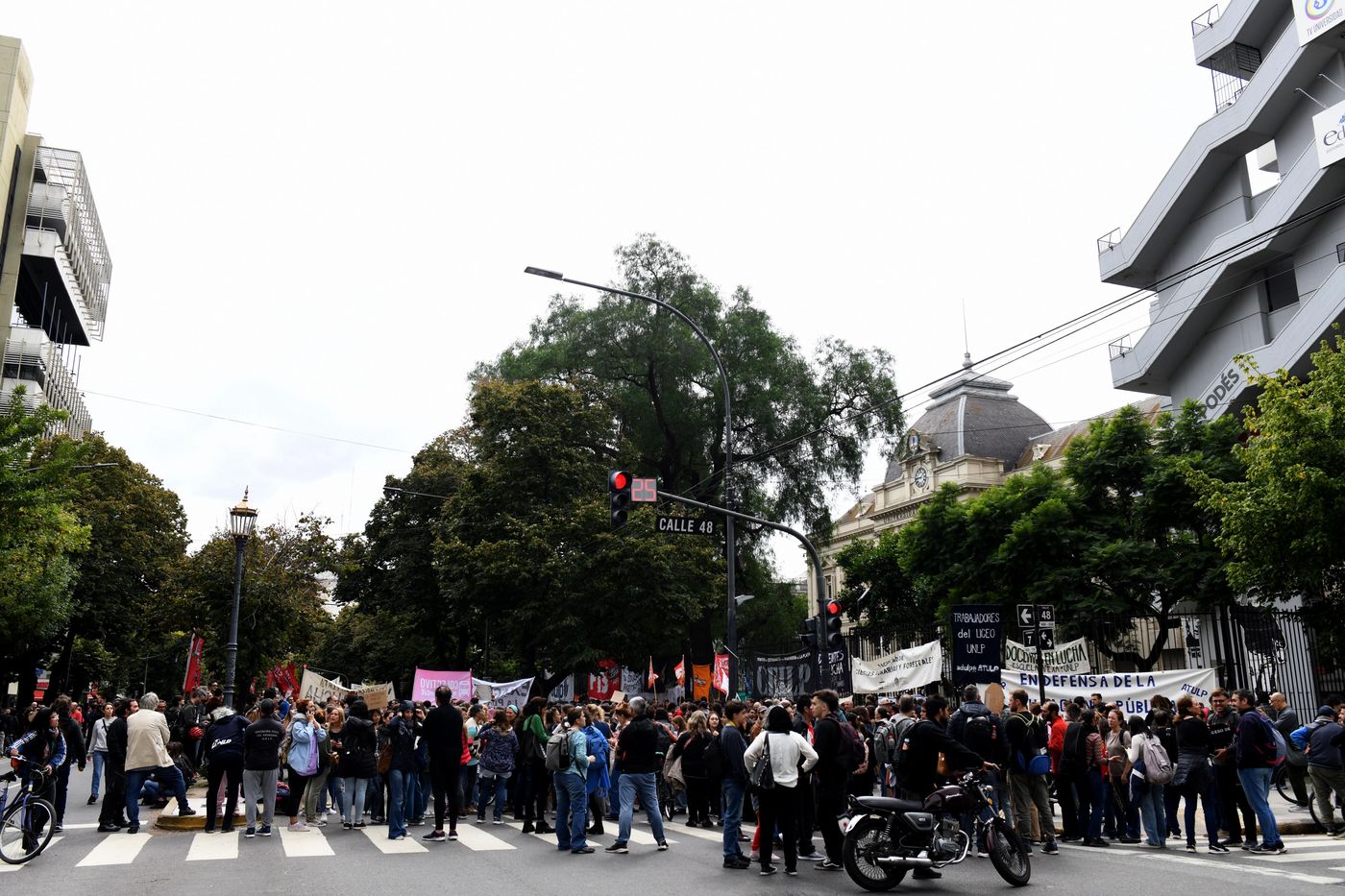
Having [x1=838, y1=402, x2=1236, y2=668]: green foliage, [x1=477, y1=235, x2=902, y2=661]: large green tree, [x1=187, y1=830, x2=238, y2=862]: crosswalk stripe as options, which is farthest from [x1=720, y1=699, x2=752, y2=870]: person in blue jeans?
[x1=477, y1=235, x2=902, y2=661]: large green tree

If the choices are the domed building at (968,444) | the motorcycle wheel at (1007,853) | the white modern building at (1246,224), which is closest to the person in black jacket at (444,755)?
the motorcycle wheel at (1007,853)

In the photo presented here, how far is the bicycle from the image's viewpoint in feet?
38.9

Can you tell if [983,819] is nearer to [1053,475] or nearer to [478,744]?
[478,744]

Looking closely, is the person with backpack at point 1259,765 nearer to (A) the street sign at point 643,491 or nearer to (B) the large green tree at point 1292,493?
(B) the large green tree at point 1292,493

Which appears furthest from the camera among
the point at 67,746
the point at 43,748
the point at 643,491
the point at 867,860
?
the point at 643,491

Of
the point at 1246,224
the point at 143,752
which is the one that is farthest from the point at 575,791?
the point at 1246,224

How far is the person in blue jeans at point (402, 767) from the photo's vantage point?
14.2m

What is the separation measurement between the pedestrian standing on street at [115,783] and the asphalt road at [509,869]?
72 centimetres

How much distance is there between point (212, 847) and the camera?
13.1 meters

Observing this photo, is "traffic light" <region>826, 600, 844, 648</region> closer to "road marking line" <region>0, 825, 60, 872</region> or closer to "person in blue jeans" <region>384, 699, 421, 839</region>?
"person in blue jeans" <region>384, 699, 421, 839</region>

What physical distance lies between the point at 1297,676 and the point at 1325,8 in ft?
57.1

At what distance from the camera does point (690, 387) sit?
131 ft

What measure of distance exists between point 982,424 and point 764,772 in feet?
219

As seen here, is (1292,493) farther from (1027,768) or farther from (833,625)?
(1027,768)
